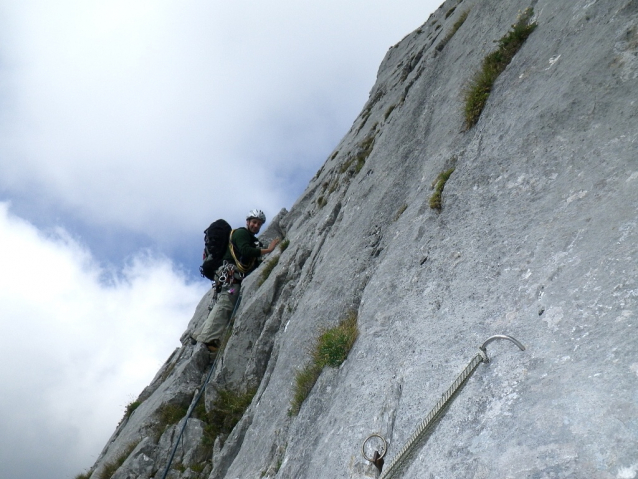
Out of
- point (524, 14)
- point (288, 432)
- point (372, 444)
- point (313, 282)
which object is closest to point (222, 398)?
point (313, 282)

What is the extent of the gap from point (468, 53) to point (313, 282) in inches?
218

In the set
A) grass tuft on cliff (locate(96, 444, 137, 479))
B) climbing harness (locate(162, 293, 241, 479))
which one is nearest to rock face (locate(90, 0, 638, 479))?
climbing harness (locate(162, 293, 241, 479))

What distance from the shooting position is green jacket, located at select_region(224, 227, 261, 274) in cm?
1592

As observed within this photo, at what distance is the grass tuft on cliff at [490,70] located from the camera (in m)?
8.64

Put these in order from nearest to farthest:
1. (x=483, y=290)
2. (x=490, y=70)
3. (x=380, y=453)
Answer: (x=380, y=453)
(x=483, y=290)
(x=490, y=70)

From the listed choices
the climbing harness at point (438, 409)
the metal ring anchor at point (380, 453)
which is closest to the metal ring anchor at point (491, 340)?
the climbing harness at point (438, 409)

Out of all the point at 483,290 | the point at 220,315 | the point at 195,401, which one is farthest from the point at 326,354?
the point at 220,315

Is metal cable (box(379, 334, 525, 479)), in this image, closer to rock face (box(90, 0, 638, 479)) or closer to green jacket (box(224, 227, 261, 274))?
rock face (box(90, 0, 638, 479))

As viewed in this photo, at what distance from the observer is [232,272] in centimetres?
1598

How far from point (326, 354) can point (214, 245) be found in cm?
914

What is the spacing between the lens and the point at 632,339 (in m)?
4.04

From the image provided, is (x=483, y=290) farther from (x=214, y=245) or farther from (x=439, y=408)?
(x=214, y=245)

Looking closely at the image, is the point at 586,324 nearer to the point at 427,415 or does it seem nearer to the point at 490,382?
the point at 490,382

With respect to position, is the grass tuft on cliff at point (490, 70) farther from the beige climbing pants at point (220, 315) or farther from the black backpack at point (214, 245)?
the black backpack at point (214, 245)
